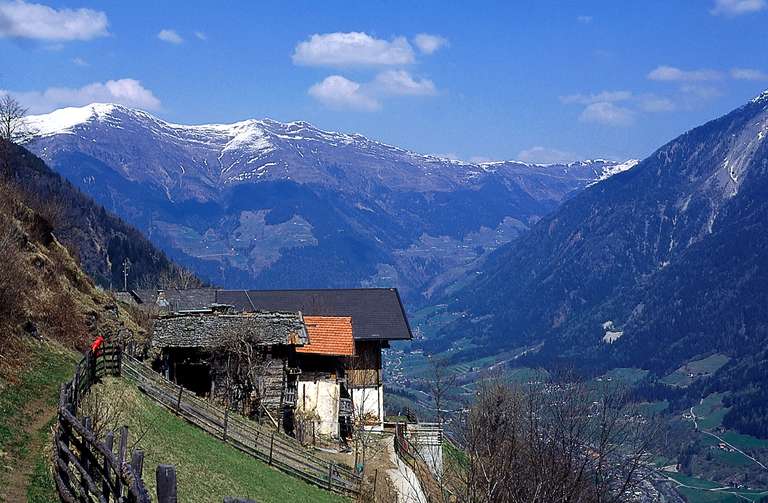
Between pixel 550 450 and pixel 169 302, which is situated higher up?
pixel 169 302

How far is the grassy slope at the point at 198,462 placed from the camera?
25891 millimetres

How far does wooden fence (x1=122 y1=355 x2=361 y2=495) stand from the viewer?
35.0 m

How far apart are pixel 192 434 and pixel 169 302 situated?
4658 centimetres

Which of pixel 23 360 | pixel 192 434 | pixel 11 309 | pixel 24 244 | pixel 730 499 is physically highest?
pixel 24 244

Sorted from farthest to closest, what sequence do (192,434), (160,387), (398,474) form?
(398,474)
(160,387)
(192,434)

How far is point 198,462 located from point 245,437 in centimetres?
798

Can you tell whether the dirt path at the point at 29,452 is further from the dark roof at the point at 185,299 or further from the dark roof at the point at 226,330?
the dark roof at the point at 185,299

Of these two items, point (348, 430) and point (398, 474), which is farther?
point (348, 430)

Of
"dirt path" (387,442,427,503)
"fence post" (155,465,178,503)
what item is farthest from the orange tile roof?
"fence post" (155,465,178,503)

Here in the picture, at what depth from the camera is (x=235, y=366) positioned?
43.6 metres

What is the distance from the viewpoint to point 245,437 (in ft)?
119

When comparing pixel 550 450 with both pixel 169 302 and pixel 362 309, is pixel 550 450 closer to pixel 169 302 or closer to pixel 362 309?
pixel 362 309

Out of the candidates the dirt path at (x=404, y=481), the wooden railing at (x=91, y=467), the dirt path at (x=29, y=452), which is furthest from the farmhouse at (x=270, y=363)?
the wooden railing at (x=91, y=467)

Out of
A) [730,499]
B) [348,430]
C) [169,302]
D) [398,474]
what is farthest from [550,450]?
[730,499]
